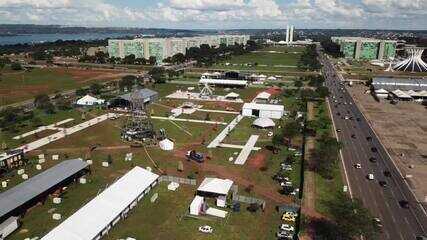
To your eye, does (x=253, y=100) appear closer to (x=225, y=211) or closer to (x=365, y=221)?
(x=225, y=211)

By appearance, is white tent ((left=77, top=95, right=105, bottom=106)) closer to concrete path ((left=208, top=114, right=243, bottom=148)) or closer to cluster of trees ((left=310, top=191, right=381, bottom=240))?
concrete path ((left=208, top=114, right=243, bottom=148))

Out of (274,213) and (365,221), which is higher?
(365,221)

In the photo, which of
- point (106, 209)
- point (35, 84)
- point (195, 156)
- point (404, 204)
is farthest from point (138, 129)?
point (35, 84)

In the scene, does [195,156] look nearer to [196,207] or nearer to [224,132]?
[224,132]

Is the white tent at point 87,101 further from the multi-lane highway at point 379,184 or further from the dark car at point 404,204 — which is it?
the dark car at point 404,204

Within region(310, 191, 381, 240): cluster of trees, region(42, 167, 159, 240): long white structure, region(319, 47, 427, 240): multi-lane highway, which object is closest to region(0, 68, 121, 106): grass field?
region(42, 167, 159, 240): long white structure

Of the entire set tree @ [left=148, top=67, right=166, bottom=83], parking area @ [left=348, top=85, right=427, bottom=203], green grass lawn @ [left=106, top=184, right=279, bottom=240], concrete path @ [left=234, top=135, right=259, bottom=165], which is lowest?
green grass lawn @ [left=106, top=184, right=279, bottom=240]

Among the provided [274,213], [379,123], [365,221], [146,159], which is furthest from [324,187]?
[379,123]
